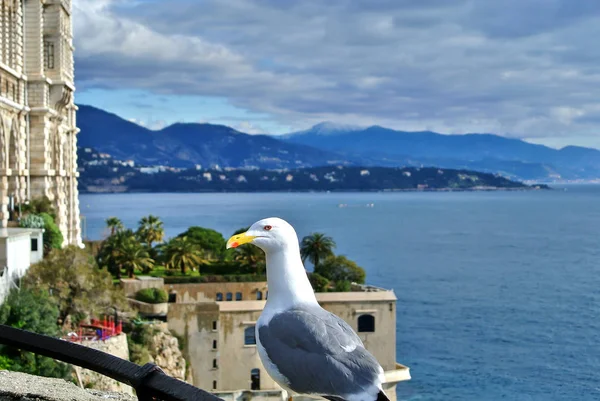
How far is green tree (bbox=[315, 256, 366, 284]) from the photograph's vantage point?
59.4m

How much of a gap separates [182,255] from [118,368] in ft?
183

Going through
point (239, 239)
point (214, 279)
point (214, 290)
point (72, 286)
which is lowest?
point (214, 290)

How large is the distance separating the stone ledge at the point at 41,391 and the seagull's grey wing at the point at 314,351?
42.8 inches

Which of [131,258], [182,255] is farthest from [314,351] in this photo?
[182,255]

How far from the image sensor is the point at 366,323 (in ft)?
158

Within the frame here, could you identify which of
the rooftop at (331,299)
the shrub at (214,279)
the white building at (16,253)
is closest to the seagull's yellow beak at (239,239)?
the white building at (16,253)

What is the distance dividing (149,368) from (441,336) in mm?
64987

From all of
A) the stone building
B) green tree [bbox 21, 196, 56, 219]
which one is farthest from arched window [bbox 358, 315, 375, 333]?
green tree [bbox 21, 196, 56, 219]

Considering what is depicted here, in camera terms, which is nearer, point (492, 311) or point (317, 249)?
point (317, 249)

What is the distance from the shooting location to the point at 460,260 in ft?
383

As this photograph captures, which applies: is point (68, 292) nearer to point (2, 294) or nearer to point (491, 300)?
point (2, 294)

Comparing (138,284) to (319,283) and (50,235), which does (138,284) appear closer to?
(50,235)

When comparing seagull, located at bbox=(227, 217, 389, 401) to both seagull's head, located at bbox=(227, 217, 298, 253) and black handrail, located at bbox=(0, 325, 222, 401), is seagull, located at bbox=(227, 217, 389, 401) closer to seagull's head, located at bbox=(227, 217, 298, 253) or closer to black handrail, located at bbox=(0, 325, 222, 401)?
seagull's head, located at bbox=(227, 217, 298, 253)

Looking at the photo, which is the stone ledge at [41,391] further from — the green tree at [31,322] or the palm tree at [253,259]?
the palm tree at [253,259]
